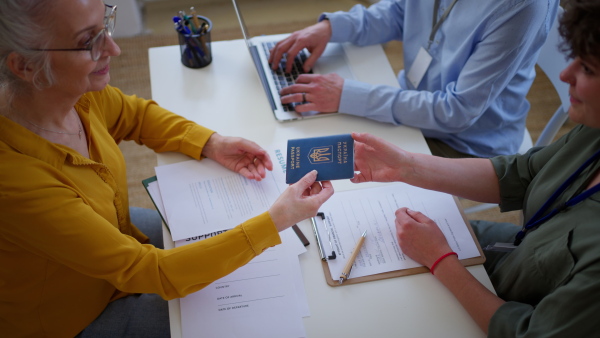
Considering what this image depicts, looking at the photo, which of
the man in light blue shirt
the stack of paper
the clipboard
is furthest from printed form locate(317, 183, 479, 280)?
the man in light blue shirt

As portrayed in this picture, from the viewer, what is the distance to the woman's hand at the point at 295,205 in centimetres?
115

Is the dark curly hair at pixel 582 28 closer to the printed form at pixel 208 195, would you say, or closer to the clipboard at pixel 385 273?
the clipboard at pixel 385 273

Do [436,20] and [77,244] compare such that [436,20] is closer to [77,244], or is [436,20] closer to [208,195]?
[208,195]

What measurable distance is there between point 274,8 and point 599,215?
2.71 metres

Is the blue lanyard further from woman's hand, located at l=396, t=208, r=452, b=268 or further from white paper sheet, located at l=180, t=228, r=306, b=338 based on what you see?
white paper sheet, located at l=180, t=228, r=306, b=338

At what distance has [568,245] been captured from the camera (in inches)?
41.3

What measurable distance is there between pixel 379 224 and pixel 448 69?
60 cm

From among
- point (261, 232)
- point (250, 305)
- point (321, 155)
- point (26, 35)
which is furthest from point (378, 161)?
point (26, 35)

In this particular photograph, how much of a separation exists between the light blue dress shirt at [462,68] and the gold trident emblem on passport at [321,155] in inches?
11.0

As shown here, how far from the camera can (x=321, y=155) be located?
1.27 metres

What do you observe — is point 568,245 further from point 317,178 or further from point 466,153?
point 466,153

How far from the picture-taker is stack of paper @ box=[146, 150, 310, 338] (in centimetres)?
108

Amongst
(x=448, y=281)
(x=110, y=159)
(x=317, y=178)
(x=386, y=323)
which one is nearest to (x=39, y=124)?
(x=110, y=159)

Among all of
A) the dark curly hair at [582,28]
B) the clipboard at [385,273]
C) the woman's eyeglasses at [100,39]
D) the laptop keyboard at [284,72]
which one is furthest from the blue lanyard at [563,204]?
the woman's eyeglasses at [100,39]
